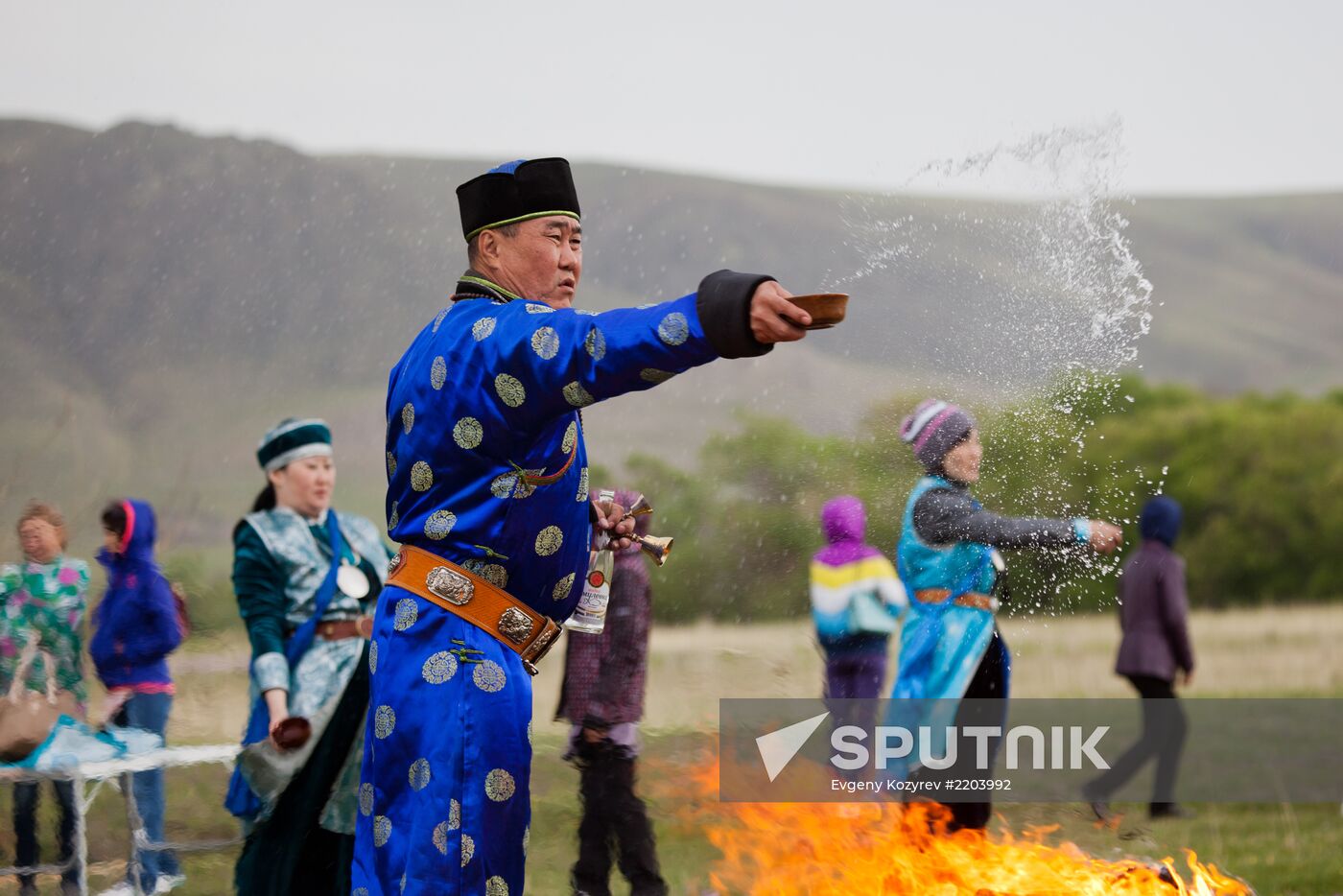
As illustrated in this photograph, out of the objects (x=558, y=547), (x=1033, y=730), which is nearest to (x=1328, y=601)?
(x=1033, y=730)

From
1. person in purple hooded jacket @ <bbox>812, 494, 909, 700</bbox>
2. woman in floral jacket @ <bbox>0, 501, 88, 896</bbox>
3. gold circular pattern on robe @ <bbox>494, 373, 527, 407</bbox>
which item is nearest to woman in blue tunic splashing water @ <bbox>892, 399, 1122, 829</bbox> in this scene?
person in purple hooded jacket @ <bbox>812, 494, 909, 700</bbox>

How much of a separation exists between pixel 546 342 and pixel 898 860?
1.96 metres

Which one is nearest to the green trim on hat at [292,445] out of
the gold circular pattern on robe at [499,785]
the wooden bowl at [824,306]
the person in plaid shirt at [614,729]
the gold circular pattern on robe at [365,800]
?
the person in plaid shirt at [614,729]

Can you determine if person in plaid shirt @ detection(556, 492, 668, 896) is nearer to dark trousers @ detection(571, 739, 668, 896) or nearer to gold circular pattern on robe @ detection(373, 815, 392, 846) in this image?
dark trousers @ detection(571, 739, 668, 896)

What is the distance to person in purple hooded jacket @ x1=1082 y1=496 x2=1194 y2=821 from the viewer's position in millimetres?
5953

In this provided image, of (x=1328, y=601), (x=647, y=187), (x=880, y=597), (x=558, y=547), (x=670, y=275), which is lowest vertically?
(x=1328, y=601)

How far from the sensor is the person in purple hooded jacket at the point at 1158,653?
5.95 metres

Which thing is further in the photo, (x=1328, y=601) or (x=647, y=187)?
(x=1328, y=601)

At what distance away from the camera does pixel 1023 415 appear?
3.94 metres

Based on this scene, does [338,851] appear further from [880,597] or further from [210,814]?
[880,597]

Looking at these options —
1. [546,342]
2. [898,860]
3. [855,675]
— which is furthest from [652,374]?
[855,675]

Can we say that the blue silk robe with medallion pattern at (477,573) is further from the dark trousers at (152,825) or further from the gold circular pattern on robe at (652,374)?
the dark trousers at (152,825)

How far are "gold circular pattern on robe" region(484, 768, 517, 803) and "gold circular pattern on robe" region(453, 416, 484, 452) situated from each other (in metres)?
0.54

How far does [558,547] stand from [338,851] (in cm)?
169
